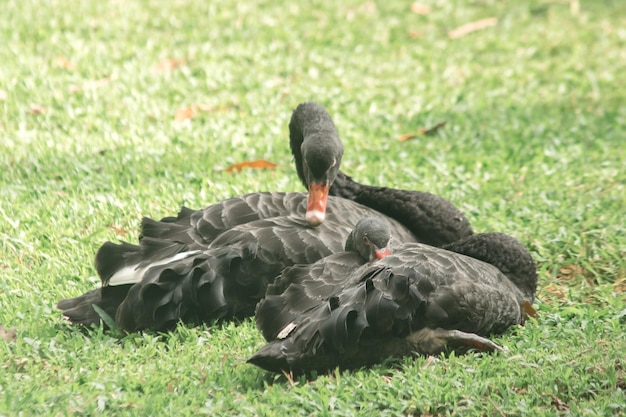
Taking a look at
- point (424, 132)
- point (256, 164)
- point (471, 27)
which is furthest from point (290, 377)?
point (471, 27)

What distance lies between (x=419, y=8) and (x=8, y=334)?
8.34 meters

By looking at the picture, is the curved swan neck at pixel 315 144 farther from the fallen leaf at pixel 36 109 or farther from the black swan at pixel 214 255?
the fallen leaf at pixel 36 109

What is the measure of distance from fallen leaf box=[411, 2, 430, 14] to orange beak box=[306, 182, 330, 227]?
22.4 ft

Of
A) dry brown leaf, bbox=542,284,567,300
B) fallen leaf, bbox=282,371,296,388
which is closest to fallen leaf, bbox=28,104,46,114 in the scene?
dry brown leaf, bbox=542,284,567,300

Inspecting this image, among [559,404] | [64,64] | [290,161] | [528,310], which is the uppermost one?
[64,64]

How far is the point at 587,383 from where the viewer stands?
166 inches

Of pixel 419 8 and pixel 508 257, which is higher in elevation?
pixel 419 8

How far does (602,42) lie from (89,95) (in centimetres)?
564

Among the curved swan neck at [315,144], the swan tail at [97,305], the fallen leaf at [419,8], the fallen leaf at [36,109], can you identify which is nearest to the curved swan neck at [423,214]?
the curved swan neck at [315,144]

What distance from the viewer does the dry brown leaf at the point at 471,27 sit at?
1142cm

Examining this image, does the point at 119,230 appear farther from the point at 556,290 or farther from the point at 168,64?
the point at 168,64

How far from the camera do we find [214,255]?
5.15 meters

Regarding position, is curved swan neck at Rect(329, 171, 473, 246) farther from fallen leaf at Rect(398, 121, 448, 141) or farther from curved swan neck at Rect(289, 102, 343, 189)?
fallen leaf at Rect(398, 121, 448, 141)

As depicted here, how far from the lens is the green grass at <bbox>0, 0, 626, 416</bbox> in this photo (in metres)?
4.27
